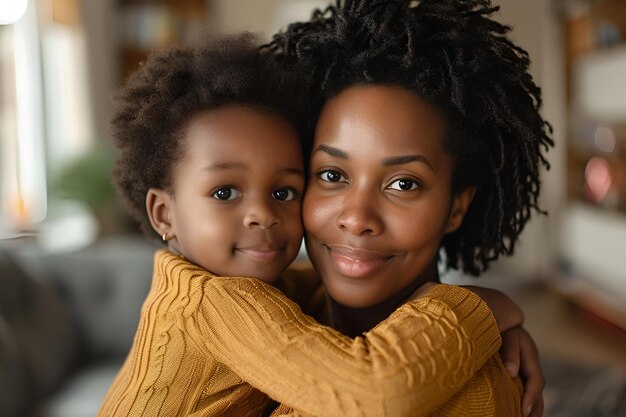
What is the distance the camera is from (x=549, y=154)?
5.68 metres

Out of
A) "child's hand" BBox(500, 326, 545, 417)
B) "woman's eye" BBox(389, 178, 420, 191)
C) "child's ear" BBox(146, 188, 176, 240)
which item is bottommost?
"child's hand" BBox(500, 326, 545, 417)

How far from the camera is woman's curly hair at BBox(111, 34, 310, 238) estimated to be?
3.72ft

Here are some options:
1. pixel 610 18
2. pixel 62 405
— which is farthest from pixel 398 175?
pixel 610 18

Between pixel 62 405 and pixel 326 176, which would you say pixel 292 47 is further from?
pixel 62 405

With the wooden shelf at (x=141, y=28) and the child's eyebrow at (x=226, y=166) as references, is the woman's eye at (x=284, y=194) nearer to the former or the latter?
the child's eyebrow at (x=226, y=166)

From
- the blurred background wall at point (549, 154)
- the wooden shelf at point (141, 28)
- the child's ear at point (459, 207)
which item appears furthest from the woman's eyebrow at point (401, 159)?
the wooden shelf at point (141, 28)

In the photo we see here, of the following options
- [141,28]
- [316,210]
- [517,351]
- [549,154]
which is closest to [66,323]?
[316,210]

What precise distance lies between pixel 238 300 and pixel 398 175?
279mm

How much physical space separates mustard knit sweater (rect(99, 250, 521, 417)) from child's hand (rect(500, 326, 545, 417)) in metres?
0.03

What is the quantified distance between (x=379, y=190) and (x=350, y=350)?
26 cm

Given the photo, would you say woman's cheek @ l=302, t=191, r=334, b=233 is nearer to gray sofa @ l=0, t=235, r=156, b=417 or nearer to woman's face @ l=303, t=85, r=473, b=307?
woman's face @ l=303, t=85, r=473, b=307

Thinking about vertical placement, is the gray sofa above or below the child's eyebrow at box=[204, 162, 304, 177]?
below

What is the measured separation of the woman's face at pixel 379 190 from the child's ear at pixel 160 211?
279mm

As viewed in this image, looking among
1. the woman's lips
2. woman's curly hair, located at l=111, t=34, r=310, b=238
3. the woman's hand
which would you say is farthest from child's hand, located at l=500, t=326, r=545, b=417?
woman's curly hair, located at l=111, t=34, r=310, b=238
